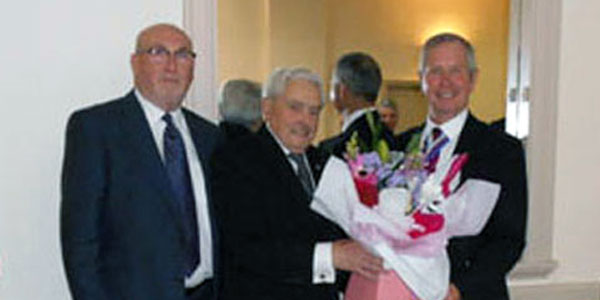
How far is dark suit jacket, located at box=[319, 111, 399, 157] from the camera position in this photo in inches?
86.7

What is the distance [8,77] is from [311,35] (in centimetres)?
110

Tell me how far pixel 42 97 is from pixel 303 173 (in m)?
0.96

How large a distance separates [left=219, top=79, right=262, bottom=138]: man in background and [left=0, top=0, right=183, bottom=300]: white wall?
35 centimetres

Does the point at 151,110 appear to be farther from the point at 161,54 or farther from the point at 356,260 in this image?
the point at 356,260

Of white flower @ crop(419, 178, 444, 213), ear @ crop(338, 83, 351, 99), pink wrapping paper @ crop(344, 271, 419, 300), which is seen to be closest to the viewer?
white flower @ crop(419, 178, 444, 213)

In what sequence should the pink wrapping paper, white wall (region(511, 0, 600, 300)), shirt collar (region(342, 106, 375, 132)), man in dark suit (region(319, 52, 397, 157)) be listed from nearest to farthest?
the pink wrapping paper, man in dark suit (region(319, 52, 397, 157)), shirt collar (region(342, 106, 375, 132)), white wall (region(511, 0, 600, 300))

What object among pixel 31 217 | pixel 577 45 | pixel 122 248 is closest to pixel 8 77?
pixel 31 217

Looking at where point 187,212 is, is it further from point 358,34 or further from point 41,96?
point 358,34

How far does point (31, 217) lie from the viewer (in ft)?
7.63

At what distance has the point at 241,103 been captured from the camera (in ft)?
8.05

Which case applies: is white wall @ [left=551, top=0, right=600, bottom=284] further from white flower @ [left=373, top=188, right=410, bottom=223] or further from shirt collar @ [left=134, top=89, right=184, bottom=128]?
shirt collar @ [left=134, top=89, right=184, bottom=128]

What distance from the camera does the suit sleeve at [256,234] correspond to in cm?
181

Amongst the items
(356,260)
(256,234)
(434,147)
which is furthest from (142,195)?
(434,147)

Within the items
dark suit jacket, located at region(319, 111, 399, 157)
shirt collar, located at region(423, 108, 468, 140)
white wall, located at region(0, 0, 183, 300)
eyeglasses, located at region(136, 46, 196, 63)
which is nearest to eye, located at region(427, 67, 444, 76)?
shirt collar, located at region(423, 108, 468, 140)
